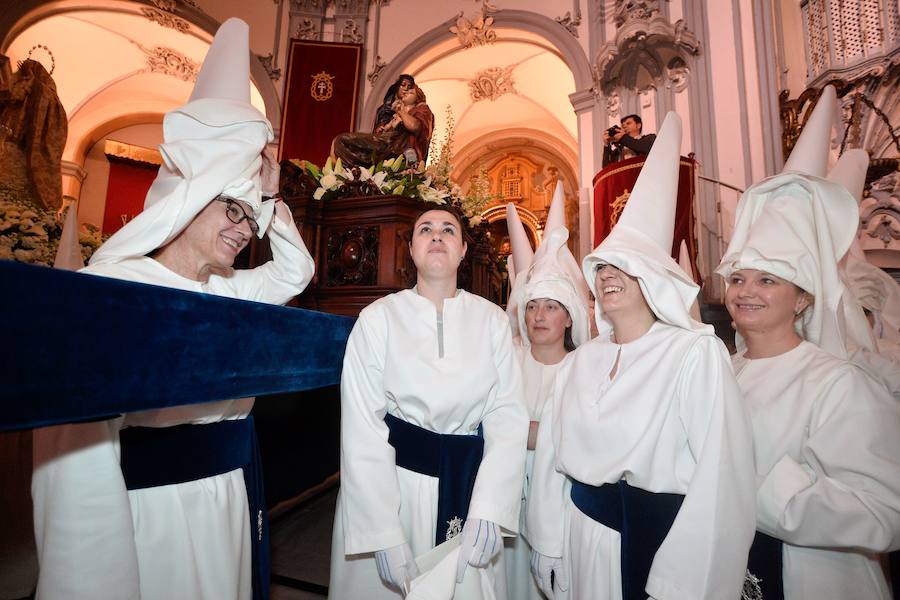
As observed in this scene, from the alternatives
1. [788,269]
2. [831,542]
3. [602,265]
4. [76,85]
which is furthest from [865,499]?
[76,85]

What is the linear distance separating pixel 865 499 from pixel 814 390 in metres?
0.33

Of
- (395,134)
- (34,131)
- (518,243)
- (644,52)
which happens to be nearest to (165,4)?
(34,131)

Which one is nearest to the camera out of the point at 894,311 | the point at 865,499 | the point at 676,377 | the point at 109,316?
the point at 109,316

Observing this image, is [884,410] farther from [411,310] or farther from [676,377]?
[411,310]

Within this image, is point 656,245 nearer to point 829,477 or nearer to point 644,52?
point 829,477

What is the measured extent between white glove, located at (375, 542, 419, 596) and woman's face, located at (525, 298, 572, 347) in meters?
1.23

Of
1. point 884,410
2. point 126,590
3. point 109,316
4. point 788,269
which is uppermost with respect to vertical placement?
point 788,269

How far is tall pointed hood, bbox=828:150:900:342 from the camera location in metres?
2.70

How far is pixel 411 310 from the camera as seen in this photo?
1.67m

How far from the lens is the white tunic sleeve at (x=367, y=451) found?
4.68 feet

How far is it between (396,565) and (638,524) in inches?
31.0

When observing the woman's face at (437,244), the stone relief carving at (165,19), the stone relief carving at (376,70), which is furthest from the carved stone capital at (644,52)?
the stone relief carving at (165,19)

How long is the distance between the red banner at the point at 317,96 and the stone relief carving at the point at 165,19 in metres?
2.31

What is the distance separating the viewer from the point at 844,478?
1.29m
